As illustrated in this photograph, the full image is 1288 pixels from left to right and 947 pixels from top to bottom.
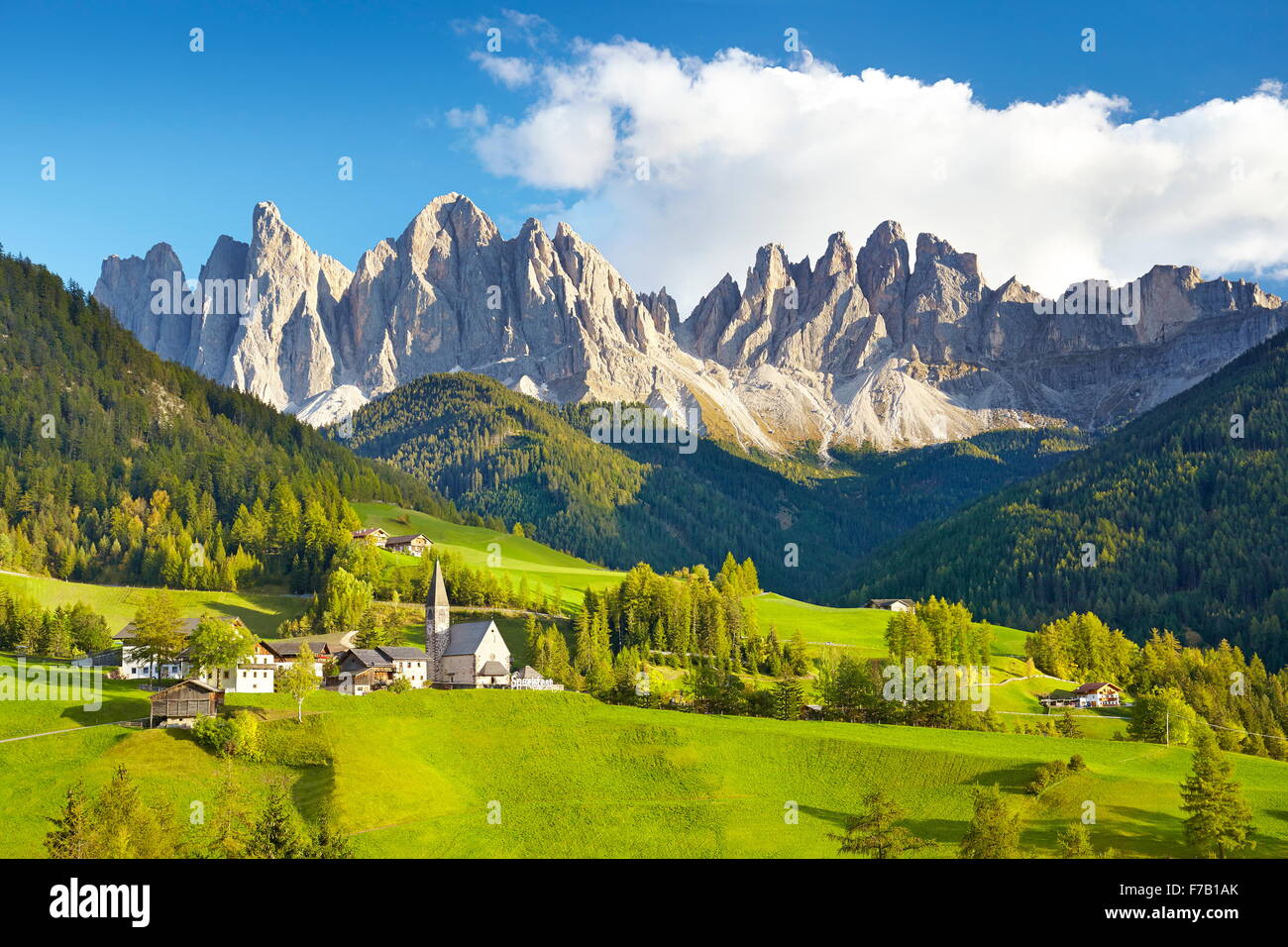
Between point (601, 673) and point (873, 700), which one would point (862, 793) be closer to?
point (873, 700)

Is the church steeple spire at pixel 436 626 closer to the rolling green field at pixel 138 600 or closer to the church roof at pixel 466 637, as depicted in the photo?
the church roof at pixel 466 637

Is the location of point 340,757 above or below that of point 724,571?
below

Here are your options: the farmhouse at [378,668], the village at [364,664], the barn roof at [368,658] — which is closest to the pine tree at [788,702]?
the village at [364,664]

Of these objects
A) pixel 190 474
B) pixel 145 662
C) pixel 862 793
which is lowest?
pixel 862 793

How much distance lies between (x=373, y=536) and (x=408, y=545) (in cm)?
577

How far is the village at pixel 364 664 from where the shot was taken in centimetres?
9881

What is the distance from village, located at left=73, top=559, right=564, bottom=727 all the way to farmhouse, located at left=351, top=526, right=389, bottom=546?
162 ft

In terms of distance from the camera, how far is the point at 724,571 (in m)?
179

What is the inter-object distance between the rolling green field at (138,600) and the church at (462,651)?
24.0 meters

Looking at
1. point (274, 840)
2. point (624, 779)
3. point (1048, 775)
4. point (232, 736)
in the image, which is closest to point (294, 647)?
point (232, 736)

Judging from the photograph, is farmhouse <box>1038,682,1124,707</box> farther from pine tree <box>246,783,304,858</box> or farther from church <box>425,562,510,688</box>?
pine tree <box>246,783,304,858</box>

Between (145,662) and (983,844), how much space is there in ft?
268

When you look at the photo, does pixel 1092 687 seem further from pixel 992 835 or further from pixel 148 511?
pixel 148 511
